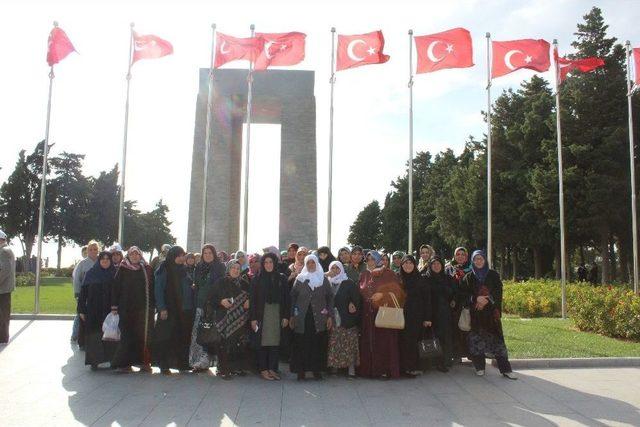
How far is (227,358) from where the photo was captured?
7.23 m

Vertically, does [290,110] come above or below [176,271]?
above

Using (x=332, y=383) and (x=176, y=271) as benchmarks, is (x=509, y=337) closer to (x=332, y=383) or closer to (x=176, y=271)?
(x=332, y=383)

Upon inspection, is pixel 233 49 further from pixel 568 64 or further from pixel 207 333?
pixel 207 333

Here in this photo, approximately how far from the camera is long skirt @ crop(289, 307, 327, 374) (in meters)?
7.12

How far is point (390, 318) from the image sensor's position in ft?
23.3

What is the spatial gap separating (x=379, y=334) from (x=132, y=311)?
3.29m

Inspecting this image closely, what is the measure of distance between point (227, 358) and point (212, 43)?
9621 millimetres

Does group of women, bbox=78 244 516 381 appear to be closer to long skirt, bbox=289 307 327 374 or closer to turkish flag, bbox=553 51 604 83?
long skirt, bbox=289 307 327 374

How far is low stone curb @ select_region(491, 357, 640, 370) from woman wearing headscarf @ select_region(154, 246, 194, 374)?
4417 mm

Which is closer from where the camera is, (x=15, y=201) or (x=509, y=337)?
(x=509, y=337)

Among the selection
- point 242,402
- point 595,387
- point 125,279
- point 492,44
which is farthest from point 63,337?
point 492,44

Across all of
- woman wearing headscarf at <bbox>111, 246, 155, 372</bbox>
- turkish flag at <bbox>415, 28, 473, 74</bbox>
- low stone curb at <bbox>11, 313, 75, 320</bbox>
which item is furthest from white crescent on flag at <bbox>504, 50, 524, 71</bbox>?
low stone curb at <bbox>11, 313, 75, 320</bbox>

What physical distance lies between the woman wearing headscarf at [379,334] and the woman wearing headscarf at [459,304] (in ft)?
3.23

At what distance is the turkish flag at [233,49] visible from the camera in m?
14.0
